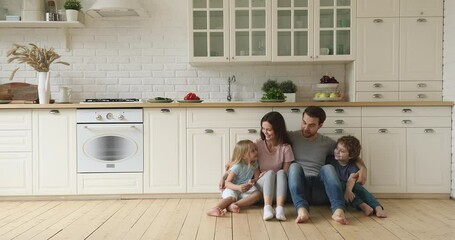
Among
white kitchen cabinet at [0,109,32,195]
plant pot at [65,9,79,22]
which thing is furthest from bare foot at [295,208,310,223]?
plant pot at [65,9,79,22]

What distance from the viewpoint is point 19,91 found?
4645 mm

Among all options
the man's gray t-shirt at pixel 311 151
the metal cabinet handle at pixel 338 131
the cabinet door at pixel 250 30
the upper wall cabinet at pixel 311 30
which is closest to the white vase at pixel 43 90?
the cabinet door at pixel 250 30

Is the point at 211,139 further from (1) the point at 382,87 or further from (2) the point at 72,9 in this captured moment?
(2) the point at 72,9

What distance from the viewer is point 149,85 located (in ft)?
16.0

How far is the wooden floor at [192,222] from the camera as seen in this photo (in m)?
3.01

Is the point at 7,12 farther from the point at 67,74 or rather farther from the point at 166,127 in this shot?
the point at 166,127

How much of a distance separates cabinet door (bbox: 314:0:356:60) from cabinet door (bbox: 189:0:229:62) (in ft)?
2.85

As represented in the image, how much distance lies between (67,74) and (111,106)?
101 centimetres

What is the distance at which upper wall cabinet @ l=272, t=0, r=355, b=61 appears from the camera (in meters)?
4.52

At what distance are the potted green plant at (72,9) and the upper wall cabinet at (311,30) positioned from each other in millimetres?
1896

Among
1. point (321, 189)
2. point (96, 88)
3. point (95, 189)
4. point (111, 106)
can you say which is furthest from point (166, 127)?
point (321, 189)

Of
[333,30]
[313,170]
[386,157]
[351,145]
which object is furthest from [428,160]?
[333,30]

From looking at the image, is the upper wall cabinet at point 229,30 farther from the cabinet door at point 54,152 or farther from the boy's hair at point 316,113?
the cabinet door at point 54,152

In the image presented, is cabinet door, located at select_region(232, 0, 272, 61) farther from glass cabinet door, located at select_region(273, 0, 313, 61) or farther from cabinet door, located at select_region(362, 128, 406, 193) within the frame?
cabinet door, located at select_region(362, 128, 406, 193)
